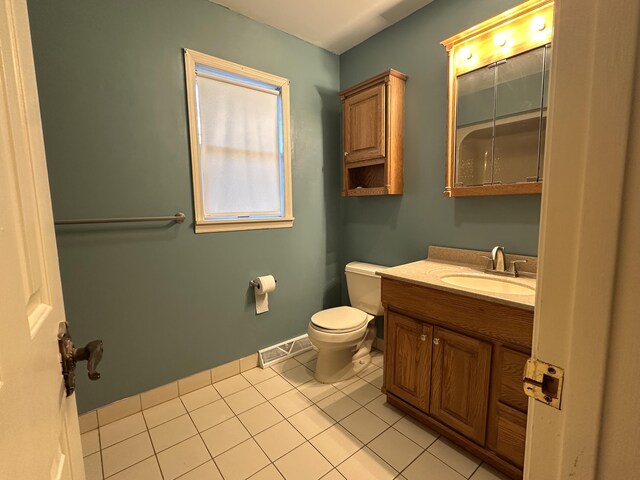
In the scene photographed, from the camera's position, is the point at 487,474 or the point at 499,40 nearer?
the point at 487,474

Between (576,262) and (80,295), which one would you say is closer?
(576,262)

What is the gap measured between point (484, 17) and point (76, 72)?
85.1 inches

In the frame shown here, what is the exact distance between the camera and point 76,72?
1.44 meters

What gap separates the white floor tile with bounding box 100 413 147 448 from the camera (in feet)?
5.09

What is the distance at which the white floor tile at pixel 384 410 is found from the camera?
1670 mm

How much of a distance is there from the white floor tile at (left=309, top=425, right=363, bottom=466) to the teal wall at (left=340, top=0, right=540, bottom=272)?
119cm

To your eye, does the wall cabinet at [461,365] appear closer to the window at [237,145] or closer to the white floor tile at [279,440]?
the white floor tile at [279,440]

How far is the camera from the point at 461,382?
4.51 ft

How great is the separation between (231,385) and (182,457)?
0.58 m

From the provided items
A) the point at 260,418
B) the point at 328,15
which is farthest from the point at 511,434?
the point at 328,15

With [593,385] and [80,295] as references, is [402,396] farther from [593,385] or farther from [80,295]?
[80,295]

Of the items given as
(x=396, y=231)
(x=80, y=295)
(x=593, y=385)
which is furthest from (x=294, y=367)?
(x=593, y=385)

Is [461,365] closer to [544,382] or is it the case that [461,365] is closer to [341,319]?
[341,319]

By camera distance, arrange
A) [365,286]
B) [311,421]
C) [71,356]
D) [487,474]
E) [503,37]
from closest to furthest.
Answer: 1. [71,356]
2. [487,474]
3. [503,37]
4. [311,421]
5. [365,286]
